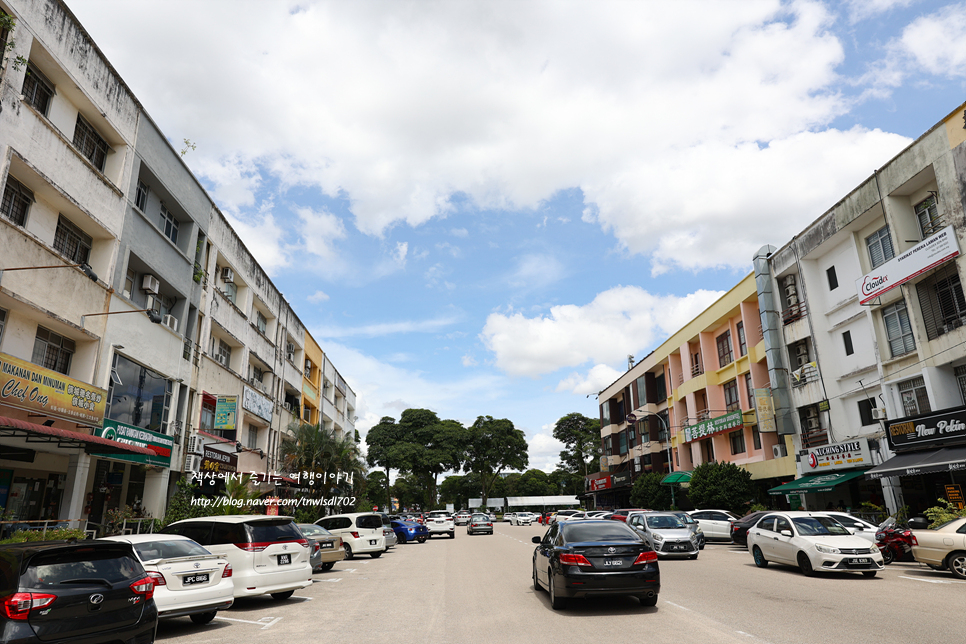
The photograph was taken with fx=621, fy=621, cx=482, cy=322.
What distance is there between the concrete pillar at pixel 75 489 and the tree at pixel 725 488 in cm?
2996

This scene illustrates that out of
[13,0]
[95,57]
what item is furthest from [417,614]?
[95,57]

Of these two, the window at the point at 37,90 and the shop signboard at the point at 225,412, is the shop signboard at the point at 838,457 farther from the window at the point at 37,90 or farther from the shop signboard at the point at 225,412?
the window at the point at 37,90

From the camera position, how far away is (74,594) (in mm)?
6270

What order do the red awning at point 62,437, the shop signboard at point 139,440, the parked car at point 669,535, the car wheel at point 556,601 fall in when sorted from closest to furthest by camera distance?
the car wheel at point 556,601 → the red awning at point 62,437 → the shop signboard at point 139,440 → the parked car at point 669,535

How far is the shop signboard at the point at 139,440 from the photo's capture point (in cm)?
1867

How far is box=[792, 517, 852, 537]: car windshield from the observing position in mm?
14719

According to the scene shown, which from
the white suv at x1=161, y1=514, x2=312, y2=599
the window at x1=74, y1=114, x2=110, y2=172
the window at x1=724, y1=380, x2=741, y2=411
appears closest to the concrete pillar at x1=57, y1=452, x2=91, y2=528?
the white suv at x1=161, y1=514, x2=312, y2=599

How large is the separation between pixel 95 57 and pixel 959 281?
3046cm

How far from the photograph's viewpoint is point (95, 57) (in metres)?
19.5

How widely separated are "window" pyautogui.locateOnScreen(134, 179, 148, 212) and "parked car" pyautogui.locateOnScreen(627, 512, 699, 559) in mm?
20883

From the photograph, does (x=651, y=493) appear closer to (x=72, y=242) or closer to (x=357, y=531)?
(x=357, y=531)

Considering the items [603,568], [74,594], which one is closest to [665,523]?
[603,568]

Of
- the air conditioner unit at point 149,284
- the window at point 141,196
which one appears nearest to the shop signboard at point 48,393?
the air conditioner unit at point 149,284

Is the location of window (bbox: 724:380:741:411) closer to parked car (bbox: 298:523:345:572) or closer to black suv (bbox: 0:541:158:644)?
parked car (bbox: 298:523:345:572)
